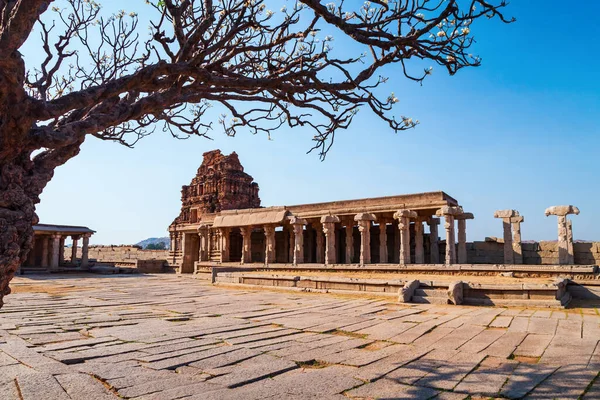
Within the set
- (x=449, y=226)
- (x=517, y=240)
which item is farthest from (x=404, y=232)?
(x=517, y=240)

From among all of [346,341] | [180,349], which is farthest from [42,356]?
[346,341]

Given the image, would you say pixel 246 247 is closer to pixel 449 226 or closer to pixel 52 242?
pixel 449 226

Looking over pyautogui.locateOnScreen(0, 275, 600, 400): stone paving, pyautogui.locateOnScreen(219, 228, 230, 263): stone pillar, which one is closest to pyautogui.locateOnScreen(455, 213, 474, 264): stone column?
pyautogui.locateOnScreen(0, 275, 600, 400): stone paving

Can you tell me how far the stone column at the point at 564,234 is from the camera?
19848mm

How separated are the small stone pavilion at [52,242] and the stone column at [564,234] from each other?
3183 cm

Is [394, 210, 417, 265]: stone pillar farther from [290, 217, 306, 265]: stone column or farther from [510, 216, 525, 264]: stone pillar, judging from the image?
[290, 217, 306, 265]: stone column

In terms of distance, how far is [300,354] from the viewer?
18.9 ft

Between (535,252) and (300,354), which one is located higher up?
(535,252)

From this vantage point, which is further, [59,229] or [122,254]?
[122,254]

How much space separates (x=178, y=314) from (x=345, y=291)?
632 cm

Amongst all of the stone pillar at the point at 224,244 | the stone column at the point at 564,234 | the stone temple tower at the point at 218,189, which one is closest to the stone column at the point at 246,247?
the stone pillar at the point at 224,244

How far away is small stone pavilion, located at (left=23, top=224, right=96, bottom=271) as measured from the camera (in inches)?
1230

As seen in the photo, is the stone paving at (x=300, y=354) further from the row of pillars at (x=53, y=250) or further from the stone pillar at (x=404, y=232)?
the row of pillars at (x=53, y=250)

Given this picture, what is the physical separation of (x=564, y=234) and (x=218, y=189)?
1183 inches
